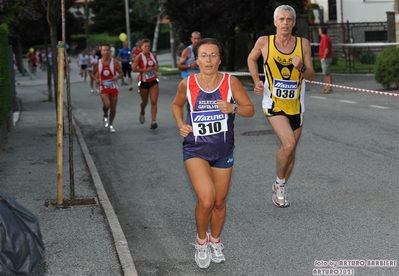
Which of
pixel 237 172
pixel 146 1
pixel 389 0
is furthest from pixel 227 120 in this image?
pixel 146 1

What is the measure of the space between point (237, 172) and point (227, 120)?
15.5ft

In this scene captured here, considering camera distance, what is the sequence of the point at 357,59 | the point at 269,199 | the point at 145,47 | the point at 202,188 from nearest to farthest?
the point at 202,188
the point at 269,199
the point at 145,47
the point at 357,59

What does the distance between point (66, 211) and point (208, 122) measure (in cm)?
280

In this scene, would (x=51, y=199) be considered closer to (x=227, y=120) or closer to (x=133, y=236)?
(x=133, y=236)

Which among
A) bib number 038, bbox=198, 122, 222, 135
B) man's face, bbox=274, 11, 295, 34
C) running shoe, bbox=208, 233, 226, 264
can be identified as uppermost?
man's face, bbox=274, 11, 295, 34

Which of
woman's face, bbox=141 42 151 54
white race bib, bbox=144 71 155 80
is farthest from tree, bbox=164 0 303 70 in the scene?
white race bib, bbox=144 71 155 80

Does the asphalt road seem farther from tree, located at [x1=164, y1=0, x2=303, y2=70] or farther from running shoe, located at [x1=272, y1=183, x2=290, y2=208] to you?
tree, located at [x1=164, y1=0, x2=303, y2=70]

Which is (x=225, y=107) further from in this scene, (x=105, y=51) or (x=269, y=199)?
(x=105, y=51)

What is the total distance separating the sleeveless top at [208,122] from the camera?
271 inches

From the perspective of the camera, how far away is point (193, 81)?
22.9 ft

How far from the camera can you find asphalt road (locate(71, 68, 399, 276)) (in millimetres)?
7109

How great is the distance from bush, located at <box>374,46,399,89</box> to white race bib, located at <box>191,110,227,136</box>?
16.8 m

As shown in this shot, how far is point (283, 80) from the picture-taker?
9086mm

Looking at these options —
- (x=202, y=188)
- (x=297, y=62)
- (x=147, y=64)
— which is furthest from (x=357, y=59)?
(x=202, y=188)
